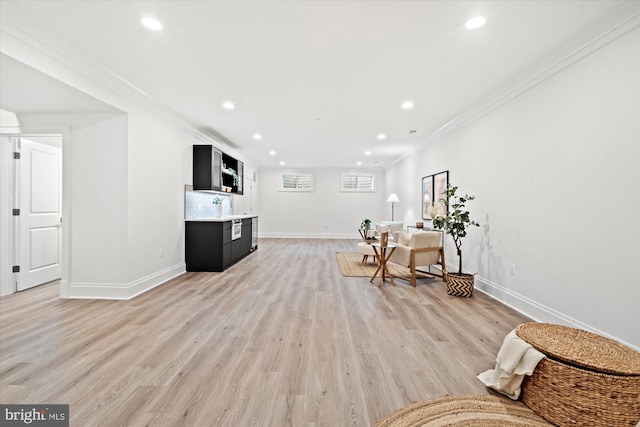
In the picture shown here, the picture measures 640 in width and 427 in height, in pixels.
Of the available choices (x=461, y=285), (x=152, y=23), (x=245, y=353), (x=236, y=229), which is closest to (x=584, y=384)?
(x=245, y=353)

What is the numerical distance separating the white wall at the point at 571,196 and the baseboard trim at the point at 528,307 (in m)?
0.01

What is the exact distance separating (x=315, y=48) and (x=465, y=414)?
304 centimetres

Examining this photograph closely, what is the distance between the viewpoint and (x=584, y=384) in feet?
4.71

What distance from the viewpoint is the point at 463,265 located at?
4.63 metres

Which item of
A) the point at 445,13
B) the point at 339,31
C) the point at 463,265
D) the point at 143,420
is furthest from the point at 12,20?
the point at 463,265

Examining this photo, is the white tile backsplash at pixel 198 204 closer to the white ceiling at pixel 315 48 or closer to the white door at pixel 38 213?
the white ceiling at pixel 315 48

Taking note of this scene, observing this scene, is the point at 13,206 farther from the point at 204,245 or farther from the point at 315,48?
the point at 315,48

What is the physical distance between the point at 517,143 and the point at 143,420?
422 cm

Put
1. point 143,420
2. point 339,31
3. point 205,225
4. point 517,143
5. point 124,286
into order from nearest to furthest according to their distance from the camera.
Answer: point 143,420
point 339,31
point 517,143
point 124,286
point 205,225

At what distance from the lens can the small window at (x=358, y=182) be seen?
10938 millimetres

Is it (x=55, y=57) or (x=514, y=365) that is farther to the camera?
(x=55, y=57)

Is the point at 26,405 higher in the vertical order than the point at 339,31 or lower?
lower

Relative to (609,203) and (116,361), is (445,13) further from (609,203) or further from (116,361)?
(116,361)

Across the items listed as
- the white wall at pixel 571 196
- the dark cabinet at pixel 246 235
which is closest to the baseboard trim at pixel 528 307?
the white wall at pixel 571 196
